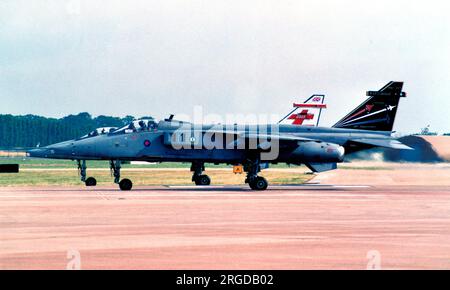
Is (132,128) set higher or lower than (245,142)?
higher

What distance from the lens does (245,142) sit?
3441 cm

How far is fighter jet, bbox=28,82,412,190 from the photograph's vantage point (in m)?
33.4

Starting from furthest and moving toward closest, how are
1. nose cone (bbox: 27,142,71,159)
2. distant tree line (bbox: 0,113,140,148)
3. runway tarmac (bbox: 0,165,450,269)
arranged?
distant tree line (bbox: 0,113,140,148)
nose cone (bbox: 27,142,71,159)
runway tarmac (bbox: 0,165,450,269)

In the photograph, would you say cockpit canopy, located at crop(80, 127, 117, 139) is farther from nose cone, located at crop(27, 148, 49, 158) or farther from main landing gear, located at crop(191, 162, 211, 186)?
main landing gear, located at crop(191, 162, 211, 186)

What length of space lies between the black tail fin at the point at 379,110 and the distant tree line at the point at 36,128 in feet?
119

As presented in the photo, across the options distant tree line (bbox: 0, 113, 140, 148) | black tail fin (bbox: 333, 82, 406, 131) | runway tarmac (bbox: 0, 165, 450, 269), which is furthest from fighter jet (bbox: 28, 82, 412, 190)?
distant tree line (bbox: 0, 113, 140, 148)

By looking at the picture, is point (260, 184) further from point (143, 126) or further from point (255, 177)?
point (143, 126)

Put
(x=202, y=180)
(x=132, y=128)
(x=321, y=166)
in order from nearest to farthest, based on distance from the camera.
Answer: (x=132, y=128)
(x=321, y=166)
(x=202, y=180)

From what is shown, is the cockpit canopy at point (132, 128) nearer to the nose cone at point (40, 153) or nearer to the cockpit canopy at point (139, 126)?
the cockpit canopy at point (139, 126)

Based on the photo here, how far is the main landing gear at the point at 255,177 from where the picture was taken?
33.8 m

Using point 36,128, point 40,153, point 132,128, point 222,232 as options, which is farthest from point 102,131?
point 36,128

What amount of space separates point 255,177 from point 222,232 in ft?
58.9

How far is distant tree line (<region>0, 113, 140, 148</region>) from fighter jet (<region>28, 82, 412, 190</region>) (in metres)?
36.2
